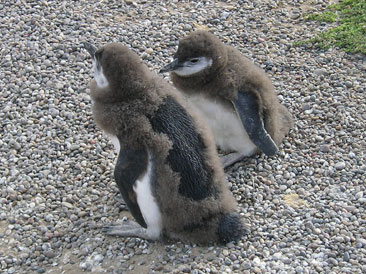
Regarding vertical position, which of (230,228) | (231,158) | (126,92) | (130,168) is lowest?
(231,158)

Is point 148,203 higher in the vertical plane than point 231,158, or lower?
higher

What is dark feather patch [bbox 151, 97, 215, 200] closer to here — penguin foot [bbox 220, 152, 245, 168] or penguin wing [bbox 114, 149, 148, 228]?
penguin wing [bbox 114, 149, 148, 228]

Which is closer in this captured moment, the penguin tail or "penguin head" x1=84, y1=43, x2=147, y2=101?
"penguin head" x1=84, y1=43, x2=147, y2=101

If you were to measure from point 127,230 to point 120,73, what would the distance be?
50.0 inches

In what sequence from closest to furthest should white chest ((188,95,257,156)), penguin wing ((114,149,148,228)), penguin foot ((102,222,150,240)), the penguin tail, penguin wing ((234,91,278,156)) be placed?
penguin wing ((114,149,148,228)) → the penguin tail → penguin foot ((102,222,150,240)) → penguin wing ((234,91,278,156)) → white chest ((188,95,257,156))

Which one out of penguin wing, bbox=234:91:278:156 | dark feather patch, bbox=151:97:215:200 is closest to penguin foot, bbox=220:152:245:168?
penguin wing, bbox=234:91:278:156

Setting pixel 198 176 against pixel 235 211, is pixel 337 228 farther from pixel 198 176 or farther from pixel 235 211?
pixel 198 176

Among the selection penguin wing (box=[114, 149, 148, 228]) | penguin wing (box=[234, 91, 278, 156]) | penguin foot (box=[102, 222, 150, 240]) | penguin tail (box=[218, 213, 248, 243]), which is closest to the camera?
penguin wing (box=[114, 149, 148, 228])

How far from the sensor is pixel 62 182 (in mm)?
5852

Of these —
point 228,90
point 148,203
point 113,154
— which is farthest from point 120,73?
point 113,154

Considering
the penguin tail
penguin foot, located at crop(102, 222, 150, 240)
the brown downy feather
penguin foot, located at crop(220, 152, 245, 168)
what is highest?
the brown downy feather

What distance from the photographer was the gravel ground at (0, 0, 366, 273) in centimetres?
501

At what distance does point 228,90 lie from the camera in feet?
19.0

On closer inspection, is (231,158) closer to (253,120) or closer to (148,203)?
(253,120)
